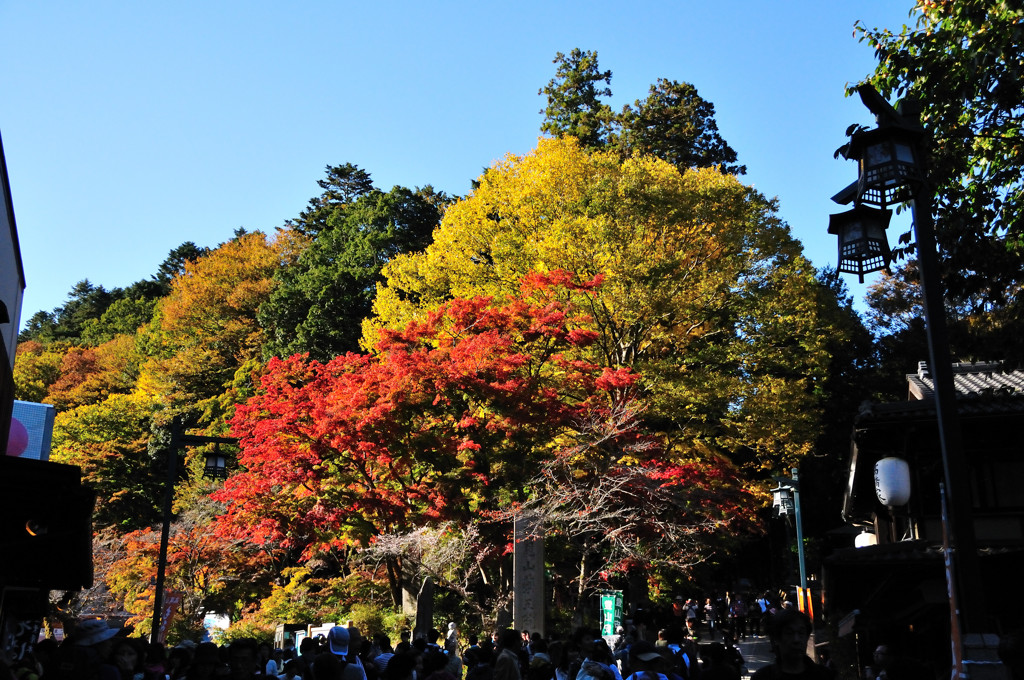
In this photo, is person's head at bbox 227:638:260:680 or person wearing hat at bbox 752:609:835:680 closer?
person wearing hat at bbox 752:609:835:680

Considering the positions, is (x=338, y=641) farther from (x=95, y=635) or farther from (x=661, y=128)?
(x=661, y=128)

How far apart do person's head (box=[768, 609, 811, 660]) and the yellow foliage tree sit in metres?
19.5

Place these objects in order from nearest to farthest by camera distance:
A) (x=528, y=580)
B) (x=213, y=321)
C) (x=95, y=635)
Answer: (x=95, y=635)
(x=528, y=580)
(x=213, y=321)

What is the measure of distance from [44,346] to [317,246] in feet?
102

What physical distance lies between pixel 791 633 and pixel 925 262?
3972mm

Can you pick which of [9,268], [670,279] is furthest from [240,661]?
[670,279]

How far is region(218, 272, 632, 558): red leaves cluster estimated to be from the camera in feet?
69.7

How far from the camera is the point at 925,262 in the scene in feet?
24.1

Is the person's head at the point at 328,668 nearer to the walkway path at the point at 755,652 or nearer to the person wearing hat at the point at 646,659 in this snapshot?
the person wearing hat at the point at 646,659

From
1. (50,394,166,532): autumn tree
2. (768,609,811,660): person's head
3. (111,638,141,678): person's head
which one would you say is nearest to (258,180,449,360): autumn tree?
(50,394,166,532): autumn tree

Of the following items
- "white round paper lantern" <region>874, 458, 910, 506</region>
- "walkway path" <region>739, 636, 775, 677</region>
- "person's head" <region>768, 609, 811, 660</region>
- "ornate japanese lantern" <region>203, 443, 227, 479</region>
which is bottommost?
"walkway path" <region>739, 636, 775, 677</region>

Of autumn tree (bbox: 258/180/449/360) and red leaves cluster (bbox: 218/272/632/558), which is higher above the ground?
autumn tree (bbox: 258/180/449/360)

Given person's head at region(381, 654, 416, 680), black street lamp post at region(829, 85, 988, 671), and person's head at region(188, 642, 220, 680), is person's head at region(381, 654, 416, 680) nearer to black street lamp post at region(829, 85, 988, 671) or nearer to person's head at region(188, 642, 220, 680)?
person's head at region(188, 642, 220, 680)

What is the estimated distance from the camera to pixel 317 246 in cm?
4544
